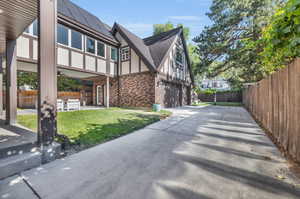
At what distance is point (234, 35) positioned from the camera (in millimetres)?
12766

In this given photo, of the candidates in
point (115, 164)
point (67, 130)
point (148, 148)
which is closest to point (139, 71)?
point (67, 130)

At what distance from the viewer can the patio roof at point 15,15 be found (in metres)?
3.19

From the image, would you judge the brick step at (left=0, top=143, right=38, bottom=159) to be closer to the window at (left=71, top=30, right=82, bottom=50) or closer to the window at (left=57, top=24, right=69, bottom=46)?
the window at (left=57, top=24, right=69, bottom=46)

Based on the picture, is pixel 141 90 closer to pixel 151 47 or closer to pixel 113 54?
pixel 113 54

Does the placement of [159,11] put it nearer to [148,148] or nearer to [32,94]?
[148,148]

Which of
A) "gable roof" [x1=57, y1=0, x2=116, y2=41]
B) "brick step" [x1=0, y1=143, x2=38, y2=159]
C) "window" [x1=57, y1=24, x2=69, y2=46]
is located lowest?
"brick step" [x1=0, y1=143, x2=38, y2=159]

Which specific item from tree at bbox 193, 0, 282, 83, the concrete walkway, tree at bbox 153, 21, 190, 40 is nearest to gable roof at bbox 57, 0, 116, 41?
the concrete walkway

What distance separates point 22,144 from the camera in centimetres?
262

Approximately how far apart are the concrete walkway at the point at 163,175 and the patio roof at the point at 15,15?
3.77 metres

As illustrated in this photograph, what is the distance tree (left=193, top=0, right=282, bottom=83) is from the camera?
10.6m

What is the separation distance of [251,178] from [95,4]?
12718mm

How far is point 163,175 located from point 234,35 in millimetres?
15129

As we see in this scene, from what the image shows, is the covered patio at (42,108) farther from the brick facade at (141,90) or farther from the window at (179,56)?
the window at (179,56)

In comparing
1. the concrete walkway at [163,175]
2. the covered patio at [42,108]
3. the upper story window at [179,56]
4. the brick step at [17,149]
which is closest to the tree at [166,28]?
the upper story window at [179,56]
